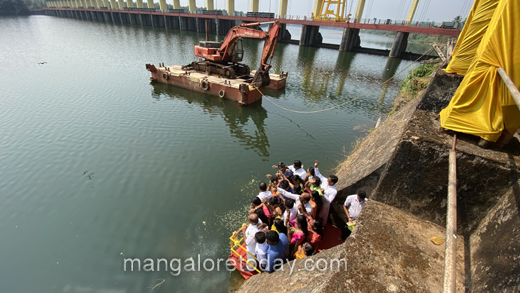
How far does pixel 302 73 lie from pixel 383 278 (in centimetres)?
2361

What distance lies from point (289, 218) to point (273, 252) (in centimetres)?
104

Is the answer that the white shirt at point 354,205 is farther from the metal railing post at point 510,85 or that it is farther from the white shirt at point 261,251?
the metal railing post at point 510,85

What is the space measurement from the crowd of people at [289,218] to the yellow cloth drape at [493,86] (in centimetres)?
213

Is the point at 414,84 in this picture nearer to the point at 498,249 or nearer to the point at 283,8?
the point at 498,249

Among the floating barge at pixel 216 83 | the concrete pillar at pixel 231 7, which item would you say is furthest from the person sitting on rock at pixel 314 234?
the concrete pillar at pixel 231 7

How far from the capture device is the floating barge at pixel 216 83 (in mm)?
14094

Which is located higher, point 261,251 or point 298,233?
point 261,251

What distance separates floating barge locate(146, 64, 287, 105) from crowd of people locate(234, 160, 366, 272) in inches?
A: 354

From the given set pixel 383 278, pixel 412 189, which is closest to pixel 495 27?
pixel 412 189

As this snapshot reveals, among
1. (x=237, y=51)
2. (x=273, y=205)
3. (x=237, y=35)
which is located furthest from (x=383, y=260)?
(x=237, y=51)

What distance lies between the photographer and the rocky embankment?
90.7 inches

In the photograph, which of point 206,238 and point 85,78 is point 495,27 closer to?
point 206,238

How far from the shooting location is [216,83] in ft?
49.1

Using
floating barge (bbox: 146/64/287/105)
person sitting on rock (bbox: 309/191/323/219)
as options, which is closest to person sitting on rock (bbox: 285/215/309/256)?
person sitting on rock (bbox: 309/191/323/219)
